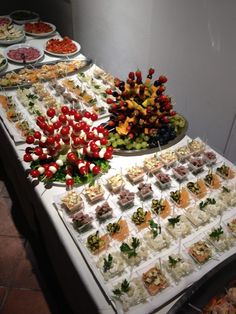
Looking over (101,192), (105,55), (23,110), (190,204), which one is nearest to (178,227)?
(190,204)

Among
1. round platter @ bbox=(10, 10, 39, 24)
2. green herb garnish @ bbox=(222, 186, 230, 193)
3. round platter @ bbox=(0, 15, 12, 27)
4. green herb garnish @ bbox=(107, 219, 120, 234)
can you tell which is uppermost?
round platter @ bbox=(10, 10, 39, 24)

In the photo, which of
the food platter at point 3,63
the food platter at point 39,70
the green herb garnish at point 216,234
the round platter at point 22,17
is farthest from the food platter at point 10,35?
the green herb garnish at point 216,234

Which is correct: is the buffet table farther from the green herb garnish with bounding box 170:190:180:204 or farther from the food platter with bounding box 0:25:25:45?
the food platter with bounding box 0:25:25:45

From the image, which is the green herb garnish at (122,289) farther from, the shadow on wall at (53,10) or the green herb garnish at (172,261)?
the shadow on wall at (53,10)

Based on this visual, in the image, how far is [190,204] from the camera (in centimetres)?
155

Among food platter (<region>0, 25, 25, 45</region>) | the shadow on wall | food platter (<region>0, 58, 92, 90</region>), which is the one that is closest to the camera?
food platter (<region>0, 58, 92, 90</region>)

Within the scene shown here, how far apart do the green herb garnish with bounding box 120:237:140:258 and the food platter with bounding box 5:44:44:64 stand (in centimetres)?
205

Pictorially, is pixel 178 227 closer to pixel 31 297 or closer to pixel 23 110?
pixel 31 297

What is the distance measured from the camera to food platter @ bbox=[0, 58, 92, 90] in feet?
7.93

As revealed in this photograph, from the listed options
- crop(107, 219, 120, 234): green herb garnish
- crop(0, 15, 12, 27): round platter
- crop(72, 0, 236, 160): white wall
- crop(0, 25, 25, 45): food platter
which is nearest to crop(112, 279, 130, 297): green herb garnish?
crop(107, 219, 120, 234): green herb garnish

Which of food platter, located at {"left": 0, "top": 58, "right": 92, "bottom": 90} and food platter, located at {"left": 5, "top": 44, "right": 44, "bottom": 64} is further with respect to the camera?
food platter, located at {"left": 5, "top": 44, "right": 44, "bottom": 64}

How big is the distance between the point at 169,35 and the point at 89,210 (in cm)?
162

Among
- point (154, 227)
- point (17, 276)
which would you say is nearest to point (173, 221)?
point (154, 227)

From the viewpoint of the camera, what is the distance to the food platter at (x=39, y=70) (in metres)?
2.42
